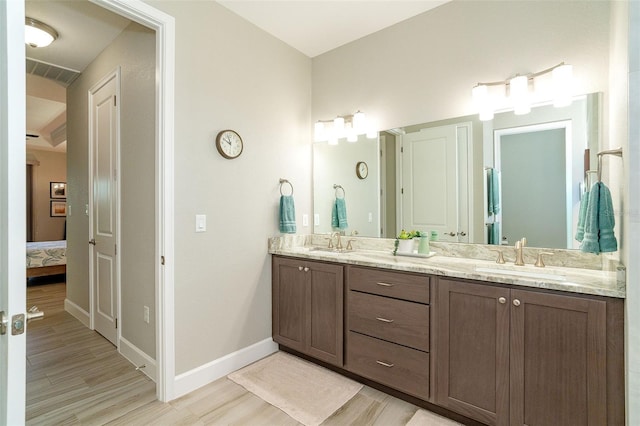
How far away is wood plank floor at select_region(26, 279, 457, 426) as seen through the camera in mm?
1874

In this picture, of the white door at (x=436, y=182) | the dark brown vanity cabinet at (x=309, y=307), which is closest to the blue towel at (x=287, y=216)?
the dark brown vanity cabinet at (x=309, y=307)

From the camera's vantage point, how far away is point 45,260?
16.4ft

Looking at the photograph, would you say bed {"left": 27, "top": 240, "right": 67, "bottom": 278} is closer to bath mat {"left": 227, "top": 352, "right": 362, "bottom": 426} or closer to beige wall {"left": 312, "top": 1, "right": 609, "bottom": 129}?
bath mat {"left": 227, "top": 352, "right": 362, "bottom": 426}

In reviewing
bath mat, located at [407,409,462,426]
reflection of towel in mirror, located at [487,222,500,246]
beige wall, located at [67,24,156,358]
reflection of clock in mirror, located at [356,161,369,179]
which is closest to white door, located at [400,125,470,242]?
reflection of towel in mirror, located at [487,222,500,246]

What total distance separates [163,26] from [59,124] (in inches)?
219

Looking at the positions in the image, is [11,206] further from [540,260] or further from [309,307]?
[540,260]

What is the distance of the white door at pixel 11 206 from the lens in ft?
2.74

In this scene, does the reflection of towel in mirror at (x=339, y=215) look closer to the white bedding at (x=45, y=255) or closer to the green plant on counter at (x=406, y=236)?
the green plant on counter at (x=406, y=236)

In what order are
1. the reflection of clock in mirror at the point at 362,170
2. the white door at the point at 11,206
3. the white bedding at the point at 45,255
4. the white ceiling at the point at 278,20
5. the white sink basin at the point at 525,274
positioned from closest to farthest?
the white door at the point at 11,206, the white sink basin at the point at 525,274, the white ceiling at the point at 278,20, the reflection of clock in mirror at the point at 362,170, the white bedding at the point at 45,255

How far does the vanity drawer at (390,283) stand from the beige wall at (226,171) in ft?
3.06

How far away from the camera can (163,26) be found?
2.02 m

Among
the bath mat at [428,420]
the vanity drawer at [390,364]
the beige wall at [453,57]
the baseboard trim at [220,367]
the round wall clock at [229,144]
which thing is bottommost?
the bath mat at [428,420]

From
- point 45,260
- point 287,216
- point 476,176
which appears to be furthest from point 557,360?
point 45,260

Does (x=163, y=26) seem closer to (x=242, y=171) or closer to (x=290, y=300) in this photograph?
(x=242, y=171)
